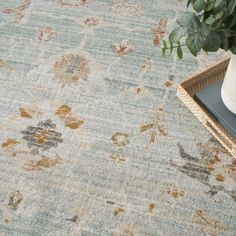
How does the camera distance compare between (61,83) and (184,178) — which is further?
(61,83)

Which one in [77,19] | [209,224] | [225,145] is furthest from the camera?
[77,19]

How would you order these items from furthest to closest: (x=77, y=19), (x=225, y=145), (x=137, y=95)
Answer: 1. (x=77, y=19)
2. (x=137, y=95)
3. (x=225, y=145)

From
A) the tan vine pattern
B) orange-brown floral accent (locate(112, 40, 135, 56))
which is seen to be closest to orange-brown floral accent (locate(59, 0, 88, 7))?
orange-brown floral accent (locate(112, 40, 135, 56))

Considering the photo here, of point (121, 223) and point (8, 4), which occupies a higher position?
point (8, 4)

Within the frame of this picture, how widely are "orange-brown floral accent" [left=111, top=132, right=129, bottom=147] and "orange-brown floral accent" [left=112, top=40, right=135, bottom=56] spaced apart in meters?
0.36

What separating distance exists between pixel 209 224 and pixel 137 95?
19.7 inches

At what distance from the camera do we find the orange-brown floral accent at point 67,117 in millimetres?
1312

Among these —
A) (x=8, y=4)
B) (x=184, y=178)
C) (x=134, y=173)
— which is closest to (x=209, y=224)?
(x=184, y=178)

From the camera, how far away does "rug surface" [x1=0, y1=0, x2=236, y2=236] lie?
1125 millimetres

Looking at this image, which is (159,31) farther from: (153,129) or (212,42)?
(212,42)

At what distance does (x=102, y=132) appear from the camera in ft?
4.24

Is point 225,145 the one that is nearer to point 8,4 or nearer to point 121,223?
point 121,223

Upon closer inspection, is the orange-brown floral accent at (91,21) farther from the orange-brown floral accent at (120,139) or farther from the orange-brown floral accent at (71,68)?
the orange-brown floral accent at (120,139)

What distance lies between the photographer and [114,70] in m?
1.45
